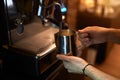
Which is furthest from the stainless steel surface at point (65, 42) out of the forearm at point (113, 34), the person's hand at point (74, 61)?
the forearm at point (113, 34)

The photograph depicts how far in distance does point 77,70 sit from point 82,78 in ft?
0.49

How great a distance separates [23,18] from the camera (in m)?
0.83

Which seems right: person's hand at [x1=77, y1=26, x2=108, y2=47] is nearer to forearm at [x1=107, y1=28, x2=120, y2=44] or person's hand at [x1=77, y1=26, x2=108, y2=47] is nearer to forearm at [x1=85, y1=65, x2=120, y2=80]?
forearm at [x1=107, y1=28, x2=120, y2=44]

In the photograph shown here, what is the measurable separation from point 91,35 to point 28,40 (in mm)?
320

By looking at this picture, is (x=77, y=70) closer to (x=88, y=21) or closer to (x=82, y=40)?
(x=82, y=40)

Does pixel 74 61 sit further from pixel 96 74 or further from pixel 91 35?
pixel 91 35

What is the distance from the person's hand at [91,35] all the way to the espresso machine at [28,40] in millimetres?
104

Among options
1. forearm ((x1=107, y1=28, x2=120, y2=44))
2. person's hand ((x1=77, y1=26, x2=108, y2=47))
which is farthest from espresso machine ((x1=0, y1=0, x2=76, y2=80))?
forearm ((x1=107, y1=28, x2=120, y2=44))

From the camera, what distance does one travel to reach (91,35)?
0.95m

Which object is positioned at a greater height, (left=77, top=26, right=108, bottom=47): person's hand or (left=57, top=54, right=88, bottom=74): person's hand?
(left=77, top=26, right=108, bottom=47): person's hand

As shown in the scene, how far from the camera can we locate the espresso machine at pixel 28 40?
0.78 metres

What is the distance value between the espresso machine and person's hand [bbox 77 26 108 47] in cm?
10

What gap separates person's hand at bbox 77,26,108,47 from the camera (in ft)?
2.91

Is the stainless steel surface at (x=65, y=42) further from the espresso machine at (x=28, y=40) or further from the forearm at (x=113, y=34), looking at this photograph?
the forearm at (x=113, y=34)
